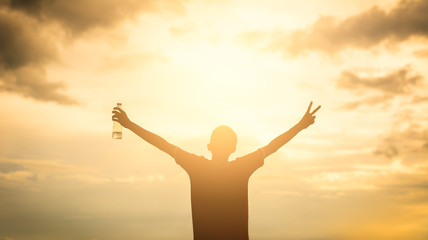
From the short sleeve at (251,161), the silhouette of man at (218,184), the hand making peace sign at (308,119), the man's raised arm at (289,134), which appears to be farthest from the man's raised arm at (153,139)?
the hand making peace sign at (308,119)

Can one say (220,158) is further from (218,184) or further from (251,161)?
(251,161)

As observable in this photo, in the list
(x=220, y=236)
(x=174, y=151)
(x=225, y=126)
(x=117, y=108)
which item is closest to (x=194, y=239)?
(x=220, y=236)

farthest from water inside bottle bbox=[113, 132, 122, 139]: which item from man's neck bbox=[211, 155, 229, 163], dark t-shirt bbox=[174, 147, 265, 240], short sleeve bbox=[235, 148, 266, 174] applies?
short sleeve bbox=[235, 148, 266, 174]

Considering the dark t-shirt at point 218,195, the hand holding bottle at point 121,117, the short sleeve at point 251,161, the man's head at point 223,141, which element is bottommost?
the dark t-shirt at point 218,195

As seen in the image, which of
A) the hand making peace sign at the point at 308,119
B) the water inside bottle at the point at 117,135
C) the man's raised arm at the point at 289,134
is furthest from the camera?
the water inside bottle at the point at 117,135

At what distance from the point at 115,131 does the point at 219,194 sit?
4.66 meters

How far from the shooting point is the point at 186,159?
641cm

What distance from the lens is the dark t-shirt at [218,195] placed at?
6219 mm

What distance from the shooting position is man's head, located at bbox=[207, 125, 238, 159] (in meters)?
6.22

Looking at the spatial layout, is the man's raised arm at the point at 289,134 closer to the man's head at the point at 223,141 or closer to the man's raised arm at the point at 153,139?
the man's head at the point at 223,141

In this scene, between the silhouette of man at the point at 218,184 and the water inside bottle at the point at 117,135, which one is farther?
the water inside bottle at the point at 117,135

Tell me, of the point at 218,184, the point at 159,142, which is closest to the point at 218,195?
the point at 218,184

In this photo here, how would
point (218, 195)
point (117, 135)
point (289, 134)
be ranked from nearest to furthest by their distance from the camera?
1. point (218, 195)
2. point (289, 134)
3. point (117, 135)

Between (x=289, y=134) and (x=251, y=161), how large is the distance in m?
0.96
